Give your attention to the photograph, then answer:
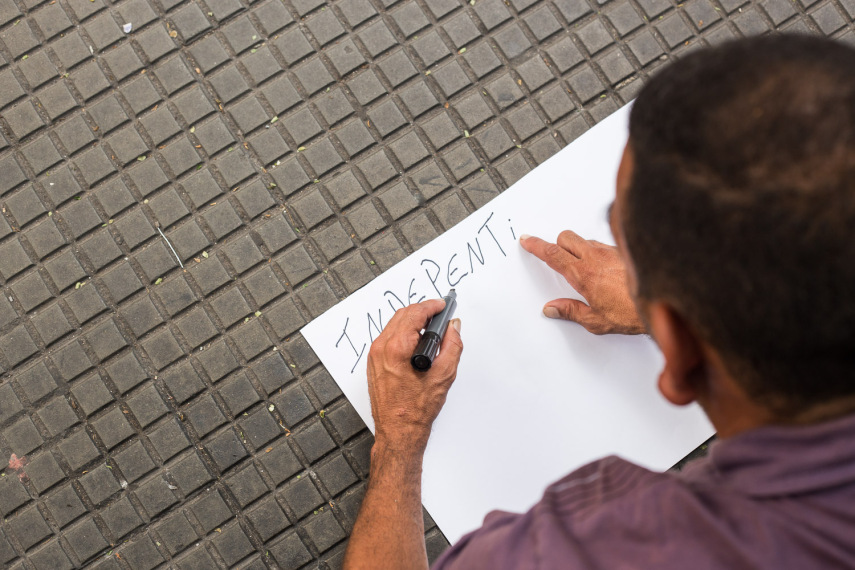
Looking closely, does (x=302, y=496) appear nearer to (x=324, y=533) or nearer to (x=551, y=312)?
(x=324, y=533)

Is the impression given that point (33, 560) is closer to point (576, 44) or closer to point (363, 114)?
point (363, 114)

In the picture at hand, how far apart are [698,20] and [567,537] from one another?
32.4 inches

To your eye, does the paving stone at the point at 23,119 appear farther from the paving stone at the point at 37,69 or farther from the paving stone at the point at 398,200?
the paving stone at the point at 398,200

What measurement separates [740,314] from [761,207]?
0.23 feet

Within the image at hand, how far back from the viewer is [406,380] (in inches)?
33.0

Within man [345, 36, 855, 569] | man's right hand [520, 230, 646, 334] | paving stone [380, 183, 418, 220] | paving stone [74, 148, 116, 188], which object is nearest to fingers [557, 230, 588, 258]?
man's right hand [520, 230, 646, 334]

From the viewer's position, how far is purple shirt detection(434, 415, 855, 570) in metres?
0.41

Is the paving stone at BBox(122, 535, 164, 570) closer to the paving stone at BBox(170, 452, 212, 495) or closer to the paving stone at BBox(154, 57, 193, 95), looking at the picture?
the paving stone at BBox(170, 452, 212, 495)

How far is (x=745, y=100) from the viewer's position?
37cm

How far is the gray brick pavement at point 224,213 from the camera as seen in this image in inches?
34.6

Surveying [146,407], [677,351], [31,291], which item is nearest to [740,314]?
[677,351]

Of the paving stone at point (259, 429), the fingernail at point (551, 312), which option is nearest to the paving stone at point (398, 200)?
the fingernail at point (551, 312)

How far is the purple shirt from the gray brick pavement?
1.28ft

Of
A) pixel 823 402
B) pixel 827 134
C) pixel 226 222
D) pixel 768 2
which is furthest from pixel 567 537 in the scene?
pixel 768 2
